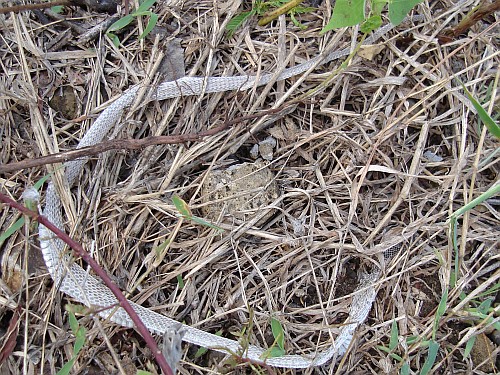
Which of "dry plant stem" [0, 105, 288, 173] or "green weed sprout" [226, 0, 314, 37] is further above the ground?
"green weed sprout" [226, 0, 314, 37]

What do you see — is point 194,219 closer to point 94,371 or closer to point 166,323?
point 166,323

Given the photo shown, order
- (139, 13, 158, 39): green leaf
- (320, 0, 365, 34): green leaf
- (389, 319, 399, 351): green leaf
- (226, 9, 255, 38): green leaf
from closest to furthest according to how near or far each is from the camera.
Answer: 1. (320, 0, 365, 34): green leaf
2. (389, 319, 399, 351): green leaf
3. (139, 13, 158, 39): green leaf
4. (226, 9, 255, 38): green leaf

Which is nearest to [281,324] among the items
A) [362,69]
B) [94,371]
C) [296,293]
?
[296,293]

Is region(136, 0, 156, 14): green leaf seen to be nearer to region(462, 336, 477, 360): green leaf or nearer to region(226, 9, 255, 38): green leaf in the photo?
region(226, 9, 255, 38): green leaf

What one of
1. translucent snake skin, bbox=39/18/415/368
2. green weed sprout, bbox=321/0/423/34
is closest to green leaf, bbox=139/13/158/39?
translucent snake skin, bbox=39/18/415/368

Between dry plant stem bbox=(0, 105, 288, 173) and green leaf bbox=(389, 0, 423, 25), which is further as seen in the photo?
dry plant stem bbox=(0, 105, 288, 173)

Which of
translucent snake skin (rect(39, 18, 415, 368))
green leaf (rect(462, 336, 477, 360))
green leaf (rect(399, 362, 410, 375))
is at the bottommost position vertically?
green leaf (rect(399, 362, 410, 375))

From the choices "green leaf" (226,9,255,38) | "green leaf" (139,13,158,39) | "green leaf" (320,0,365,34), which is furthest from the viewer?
"green leaf" (226,9,255,38)

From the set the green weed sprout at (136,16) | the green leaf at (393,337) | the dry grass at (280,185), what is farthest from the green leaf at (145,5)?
the green leaf at (393,337)
